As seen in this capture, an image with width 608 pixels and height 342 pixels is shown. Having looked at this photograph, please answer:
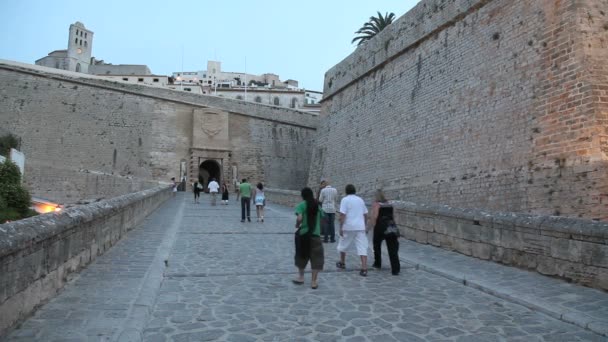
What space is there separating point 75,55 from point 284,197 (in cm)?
6406

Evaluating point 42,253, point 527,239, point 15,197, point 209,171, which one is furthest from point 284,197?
point 209,171

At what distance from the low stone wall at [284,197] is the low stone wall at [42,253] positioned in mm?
12807

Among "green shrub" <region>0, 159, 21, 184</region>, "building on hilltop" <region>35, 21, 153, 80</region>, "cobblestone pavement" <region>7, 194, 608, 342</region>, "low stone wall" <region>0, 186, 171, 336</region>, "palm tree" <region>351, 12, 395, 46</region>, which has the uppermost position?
"building on hilltop" <region>35, 21, 153, 80</region>

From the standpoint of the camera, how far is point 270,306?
4.32 m

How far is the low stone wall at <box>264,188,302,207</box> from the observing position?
19156mm

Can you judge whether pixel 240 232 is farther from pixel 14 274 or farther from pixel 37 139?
pixel 37 139

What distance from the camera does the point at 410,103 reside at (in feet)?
53.5

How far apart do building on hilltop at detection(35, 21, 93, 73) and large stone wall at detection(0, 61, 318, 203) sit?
47125 mm

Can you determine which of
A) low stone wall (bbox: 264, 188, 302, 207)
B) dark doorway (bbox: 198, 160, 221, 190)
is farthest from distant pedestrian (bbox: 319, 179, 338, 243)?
dark doorway (bbox: 198, 160, 221, 190)

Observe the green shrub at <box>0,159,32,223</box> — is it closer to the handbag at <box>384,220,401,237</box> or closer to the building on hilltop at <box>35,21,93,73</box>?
the handbag at <box>384,220,401,237</box>

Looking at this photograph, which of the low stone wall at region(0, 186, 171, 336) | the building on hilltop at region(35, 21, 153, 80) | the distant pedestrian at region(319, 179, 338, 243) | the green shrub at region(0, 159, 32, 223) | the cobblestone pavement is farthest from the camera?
the building on hilltop at region(35, 21, 153, 80)

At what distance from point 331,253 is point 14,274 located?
A: 5.31 metres

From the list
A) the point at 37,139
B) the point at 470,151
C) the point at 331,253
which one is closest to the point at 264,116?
the point at 37,139

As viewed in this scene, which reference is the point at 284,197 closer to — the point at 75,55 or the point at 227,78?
the point at 75,55
